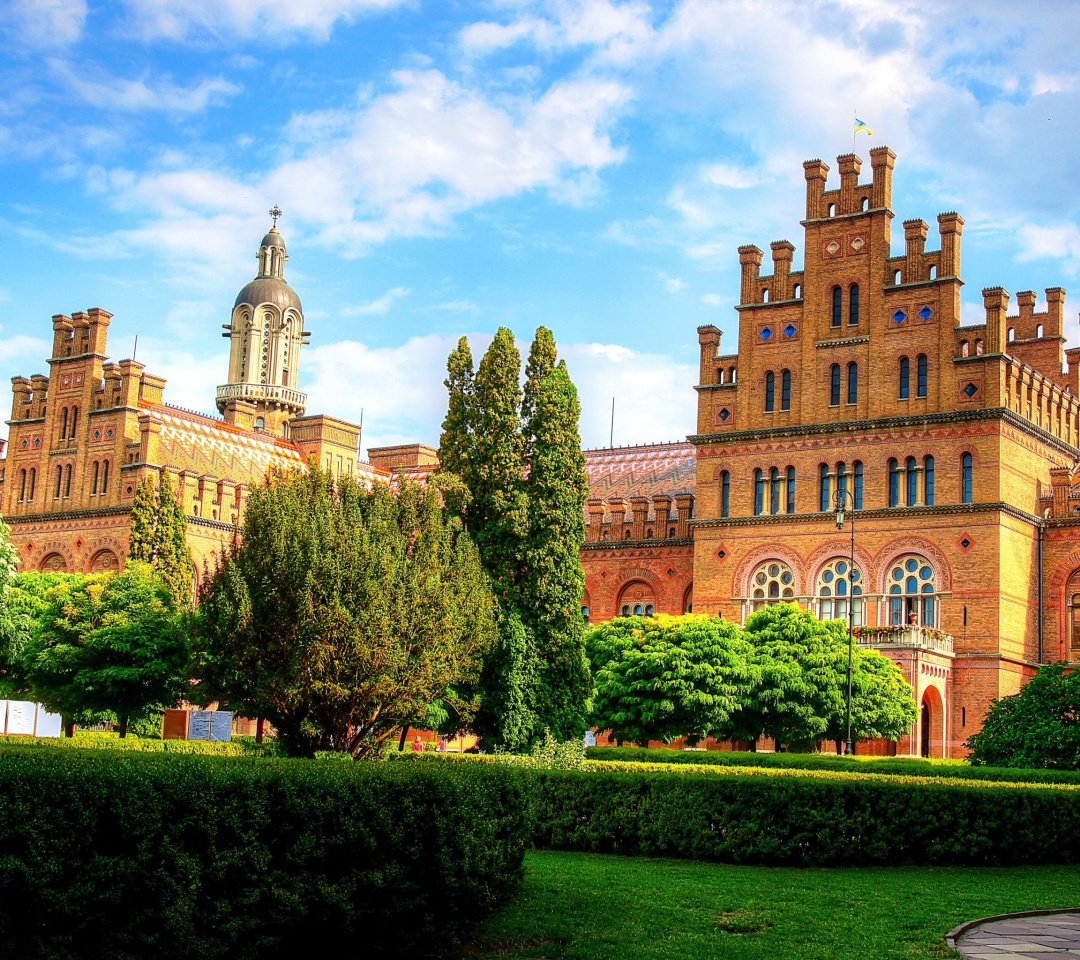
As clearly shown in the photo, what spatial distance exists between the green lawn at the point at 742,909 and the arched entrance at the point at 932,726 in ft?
87.6

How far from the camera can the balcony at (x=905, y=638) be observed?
4544cm

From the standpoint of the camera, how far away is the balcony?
149 ft

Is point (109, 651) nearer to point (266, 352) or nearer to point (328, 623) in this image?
point (328, 623)

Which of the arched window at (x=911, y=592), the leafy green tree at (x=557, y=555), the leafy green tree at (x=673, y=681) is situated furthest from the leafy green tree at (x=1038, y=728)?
the arched window at (x=911, y=592)

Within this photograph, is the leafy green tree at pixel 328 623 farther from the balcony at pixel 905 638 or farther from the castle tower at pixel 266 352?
the castle tower at pixel 266 352

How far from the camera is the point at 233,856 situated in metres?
12.7

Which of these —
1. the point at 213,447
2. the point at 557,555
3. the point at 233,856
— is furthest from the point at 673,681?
the point at 213,447

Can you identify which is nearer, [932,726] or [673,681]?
[673,681]

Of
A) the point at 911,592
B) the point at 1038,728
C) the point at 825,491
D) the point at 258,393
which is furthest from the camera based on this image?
the point at 258,393

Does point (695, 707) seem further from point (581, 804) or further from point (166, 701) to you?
point (581, 804)

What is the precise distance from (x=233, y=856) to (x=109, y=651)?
30.4 m

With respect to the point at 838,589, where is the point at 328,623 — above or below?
below

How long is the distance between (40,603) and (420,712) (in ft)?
76.4

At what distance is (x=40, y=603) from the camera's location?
45875 millimetres
